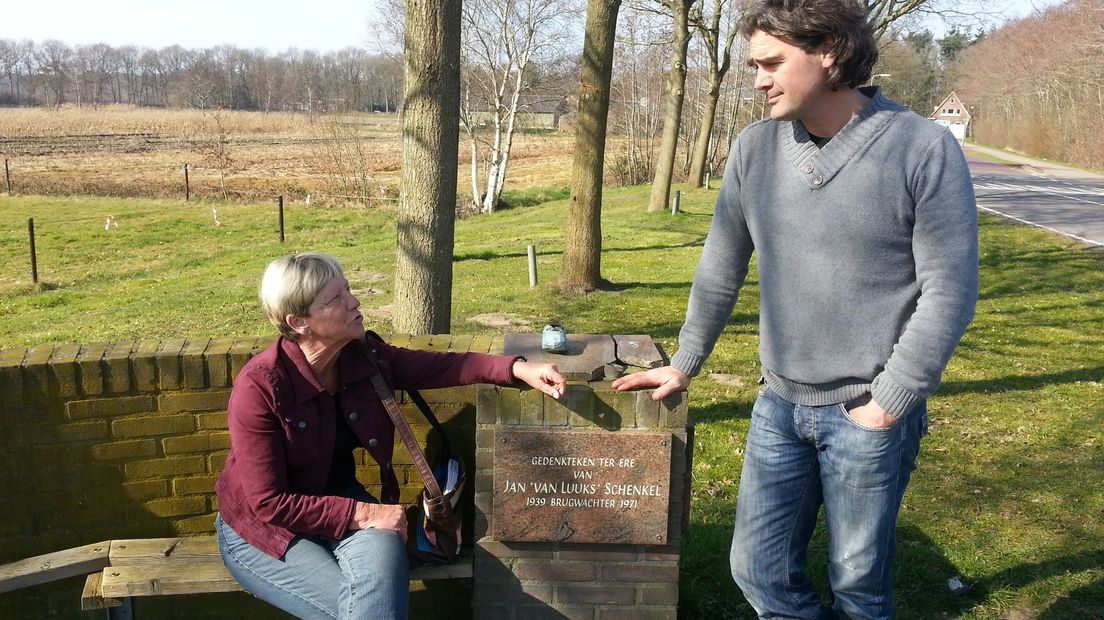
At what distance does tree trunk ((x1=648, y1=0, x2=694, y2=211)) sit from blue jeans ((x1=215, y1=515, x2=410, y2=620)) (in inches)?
671

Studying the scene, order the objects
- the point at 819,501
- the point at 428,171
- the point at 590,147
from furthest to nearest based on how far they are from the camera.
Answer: the point at 590,147
the point at 428,171
the point at 819,501

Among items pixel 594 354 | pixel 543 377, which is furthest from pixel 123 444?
pixel 594 354

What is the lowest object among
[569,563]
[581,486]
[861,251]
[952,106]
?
[569,563]

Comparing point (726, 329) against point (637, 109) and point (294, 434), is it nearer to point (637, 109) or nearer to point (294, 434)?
point (294, 434)

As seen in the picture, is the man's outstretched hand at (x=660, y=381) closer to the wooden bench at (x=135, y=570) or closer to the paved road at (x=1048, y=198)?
the wooden bench at (x=135, y=570)

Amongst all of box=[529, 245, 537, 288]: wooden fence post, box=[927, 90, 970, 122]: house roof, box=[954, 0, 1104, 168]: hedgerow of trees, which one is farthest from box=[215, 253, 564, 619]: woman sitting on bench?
box=[927, 90, 970, 122]: house roof

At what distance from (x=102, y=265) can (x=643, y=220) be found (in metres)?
11.2

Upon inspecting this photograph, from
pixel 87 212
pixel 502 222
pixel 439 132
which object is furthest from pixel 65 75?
pixel 439 132

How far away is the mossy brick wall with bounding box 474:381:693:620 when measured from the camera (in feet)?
9.73

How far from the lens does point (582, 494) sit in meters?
3.01

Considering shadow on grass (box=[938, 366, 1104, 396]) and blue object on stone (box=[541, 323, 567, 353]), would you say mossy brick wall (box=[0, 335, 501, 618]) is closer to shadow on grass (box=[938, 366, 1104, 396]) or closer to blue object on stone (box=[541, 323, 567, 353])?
blue object on stone (box=[541, 323, 567, 353])

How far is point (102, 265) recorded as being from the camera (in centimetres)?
1831

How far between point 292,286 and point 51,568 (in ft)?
4.46

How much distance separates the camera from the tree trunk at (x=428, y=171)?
5.61 metres
